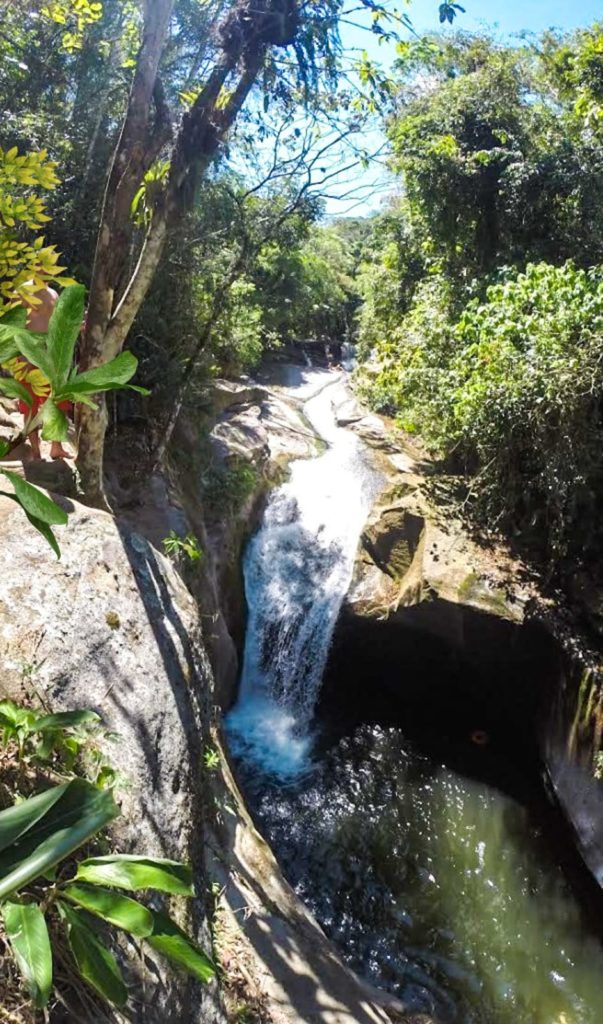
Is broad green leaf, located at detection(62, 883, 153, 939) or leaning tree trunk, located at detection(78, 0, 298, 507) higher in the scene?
leaning tree trunk, located at detection(78, 0, 298, 507)

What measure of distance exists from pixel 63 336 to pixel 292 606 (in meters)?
8.33

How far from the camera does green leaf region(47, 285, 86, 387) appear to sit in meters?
1.13

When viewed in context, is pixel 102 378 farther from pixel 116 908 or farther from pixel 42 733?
pixel 42 733

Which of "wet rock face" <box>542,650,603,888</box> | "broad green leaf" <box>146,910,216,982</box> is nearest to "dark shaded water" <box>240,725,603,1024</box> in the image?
"wet rock face" <box>542,650,603,888</box>

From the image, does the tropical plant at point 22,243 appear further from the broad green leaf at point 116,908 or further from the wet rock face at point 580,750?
the wet rock face at point 580,750

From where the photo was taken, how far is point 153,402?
297 inches

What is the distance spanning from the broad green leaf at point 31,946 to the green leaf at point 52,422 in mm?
844

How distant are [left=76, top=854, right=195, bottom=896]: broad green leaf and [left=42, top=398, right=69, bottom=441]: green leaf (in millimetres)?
847

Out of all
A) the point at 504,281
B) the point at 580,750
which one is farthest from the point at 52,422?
the point at 504,281

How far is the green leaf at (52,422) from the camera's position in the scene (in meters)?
1.12

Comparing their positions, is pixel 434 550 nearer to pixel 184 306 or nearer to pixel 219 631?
pixel 219 631

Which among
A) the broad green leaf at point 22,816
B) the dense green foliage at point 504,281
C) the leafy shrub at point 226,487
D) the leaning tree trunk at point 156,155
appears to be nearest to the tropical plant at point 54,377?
the broad green leaf at point 22,816

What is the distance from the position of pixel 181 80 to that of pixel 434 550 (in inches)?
255

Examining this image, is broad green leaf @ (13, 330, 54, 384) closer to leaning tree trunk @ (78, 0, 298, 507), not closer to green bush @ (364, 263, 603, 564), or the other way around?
leaning tree trunk @ (78, 0, 298, 507)
